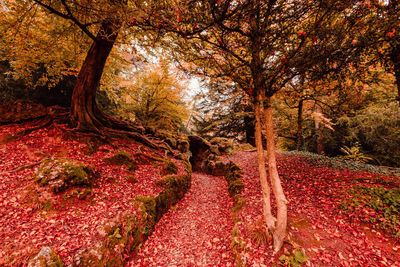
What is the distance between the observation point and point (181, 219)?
5.50 meters

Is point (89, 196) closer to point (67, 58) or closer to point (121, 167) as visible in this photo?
point (121, 167)

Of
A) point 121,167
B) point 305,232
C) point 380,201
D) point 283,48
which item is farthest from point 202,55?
point 380,201

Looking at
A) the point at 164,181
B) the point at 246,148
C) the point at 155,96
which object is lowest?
the point at 164,181

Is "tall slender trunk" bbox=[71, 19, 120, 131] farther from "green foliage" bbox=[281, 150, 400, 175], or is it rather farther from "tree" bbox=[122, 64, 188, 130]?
"green foliage" bbox=[281, 150, 400, 175]

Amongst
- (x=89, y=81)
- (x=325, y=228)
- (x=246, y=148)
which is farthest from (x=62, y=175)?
(x=246, y=148)

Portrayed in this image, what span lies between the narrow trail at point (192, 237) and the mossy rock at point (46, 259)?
1.46 meters

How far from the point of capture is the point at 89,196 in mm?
4270

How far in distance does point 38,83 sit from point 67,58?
83.4 inches

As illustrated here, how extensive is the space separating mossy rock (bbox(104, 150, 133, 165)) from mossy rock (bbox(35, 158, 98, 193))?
1244mm

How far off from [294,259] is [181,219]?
11.7 feet

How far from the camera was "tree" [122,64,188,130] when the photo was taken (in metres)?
9.84

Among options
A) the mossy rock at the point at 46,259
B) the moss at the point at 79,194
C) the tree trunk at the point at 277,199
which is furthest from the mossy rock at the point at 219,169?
the mossy rock at the point at 46,259

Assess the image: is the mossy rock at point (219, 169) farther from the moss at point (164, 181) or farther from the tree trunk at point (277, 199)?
the tree trunk at point (277, 199)

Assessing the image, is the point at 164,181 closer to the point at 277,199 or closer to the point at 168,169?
the point at 168,169
